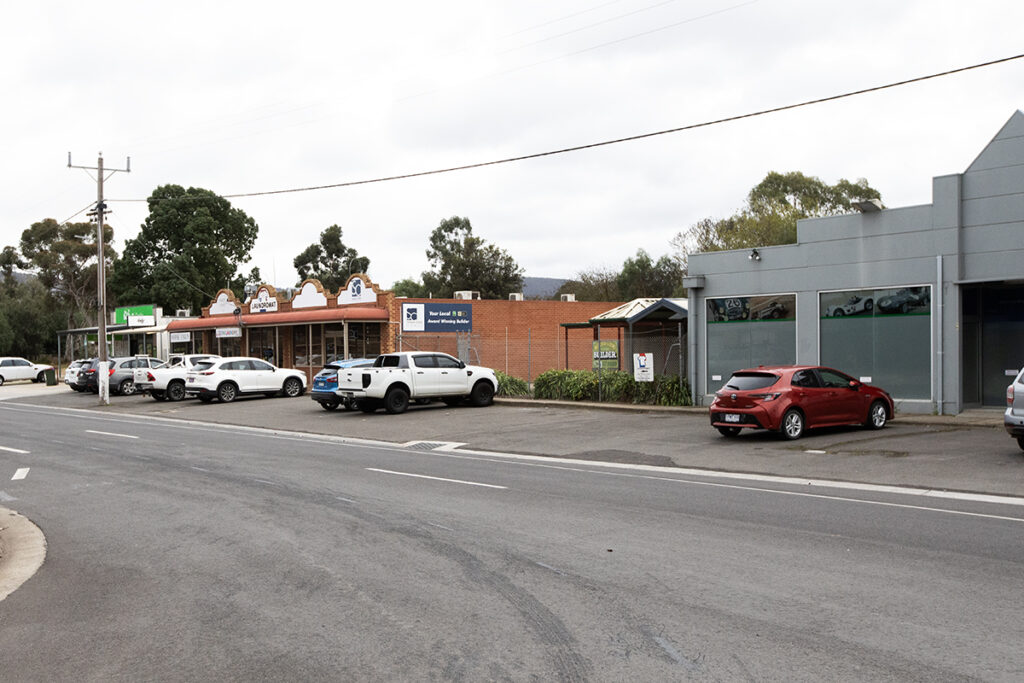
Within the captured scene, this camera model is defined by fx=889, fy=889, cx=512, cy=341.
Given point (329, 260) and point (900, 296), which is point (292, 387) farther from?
point (329, 260)

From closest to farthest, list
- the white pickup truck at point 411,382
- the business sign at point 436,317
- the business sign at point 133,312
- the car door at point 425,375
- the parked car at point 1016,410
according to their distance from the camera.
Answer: the parked car at point 1016,410 → the white pickup truck at point 411,382 → the car door at point 425,375 → the business sign at point 436,317 → the business sign at point 133,312

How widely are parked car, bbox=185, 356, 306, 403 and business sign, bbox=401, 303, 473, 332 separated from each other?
641 centimetres

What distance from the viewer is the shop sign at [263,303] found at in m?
45.3

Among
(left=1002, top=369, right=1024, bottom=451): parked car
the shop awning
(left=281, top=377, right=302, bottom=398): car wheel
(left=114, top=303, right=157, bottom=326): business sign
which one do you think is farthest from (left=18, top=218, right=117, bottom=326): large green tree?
(left=1002, top=369, right=1024, bottom=451): parked car

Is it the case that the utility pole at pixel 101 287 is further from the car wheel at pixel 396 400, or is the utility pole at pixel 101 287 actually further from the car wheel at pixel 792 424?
the car wheel at pixel 792 424

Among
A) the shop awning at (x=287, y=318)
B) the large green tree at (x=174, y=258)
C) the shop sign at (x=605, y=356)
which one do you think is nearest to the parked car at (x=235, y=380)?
the shop awning at (x=287, y=318)

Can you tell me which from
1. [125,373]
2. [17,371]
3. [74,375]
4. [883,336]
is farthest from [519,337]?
[17,371]

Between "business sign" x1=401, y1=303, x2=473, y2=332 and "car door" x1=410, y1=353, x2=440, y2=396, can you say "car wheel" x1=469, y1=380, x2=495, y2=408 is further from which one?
"business sign" x1=401, y1=303, x2=473, y2=332

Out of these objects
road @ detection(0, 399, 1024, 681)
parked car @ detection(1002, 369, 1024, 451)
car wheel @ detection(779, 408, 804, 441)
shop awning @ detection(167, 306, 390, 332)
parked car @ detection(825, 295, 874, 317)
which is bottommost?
road @ detection(0, 399, 1024, 681)

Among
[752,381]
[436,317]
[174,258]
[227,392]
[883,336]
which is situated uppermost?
[174,258]

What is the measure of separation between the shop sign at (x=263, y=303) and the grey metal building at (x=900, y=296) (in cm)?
2710

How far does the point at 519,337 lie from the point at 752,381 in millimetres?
25350

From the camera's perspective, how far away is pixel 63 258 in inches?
3031

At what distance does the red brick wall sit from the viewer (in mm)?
39875
